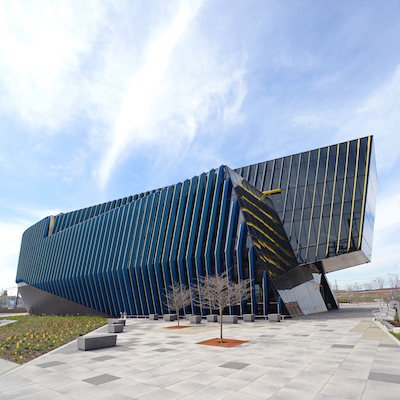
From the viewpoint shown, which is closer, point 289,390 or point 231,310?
point 289,390

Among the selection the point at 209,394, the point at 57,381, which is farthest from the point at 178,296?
the point at 209,394

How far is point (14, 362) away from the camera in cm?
1242

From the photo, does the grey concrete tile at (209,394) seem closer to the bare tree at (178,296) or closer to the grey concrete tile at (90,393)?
the grey concrete tile at (90,393)

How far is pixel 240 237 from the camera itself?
30547 mm

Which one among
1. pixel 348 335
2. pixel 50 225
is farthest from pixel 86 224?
pixel 348 335

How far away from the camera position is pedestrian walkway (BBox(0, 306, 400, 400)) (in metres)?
7.83

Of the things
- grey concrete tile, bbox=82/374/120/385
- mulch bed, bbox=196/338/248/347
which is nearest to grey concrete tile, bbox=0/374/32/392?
grey concrete tile, bbox=82/374/120/385

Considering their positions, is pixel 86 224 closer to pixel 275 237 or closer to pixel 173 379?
pixel 275 237

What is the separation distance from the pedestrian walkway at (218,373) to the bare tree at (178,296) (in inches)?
585

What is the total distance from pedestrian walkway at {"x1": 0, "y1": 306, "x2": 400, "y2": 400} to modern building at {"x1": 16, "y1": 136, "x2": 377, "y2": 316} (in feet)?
54.3

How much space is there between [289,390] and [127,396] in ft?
14.3

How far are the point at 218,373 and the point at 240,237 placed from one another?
21201 millimetres

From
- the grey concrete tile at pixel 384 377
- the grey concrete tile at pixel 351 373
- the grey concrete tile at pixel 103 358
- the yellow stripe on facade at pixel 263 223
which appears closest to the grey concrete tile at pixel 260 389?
the grey concrete tile at pixel 351 373

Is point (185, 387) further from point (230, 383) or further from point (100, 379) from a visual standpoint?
point (100, 379)
